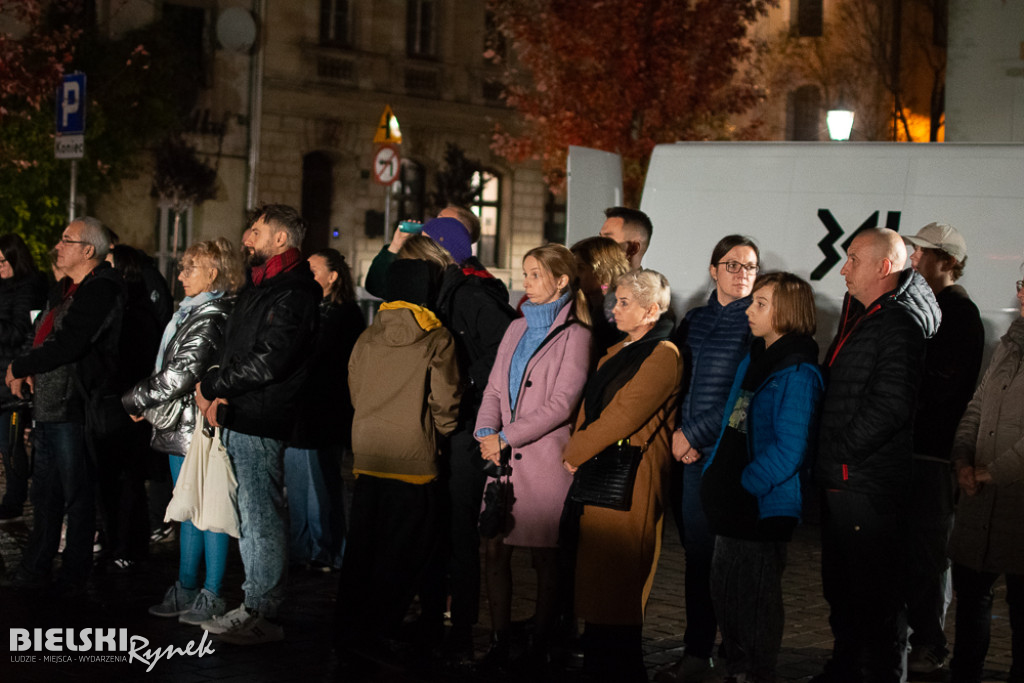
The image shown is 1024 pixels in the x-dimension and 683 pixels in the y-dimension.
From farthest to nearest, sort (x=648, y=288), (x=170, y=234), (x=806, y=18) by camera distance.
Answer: (x=806, y=18), (x=170, y=234), (x=648, y=288)

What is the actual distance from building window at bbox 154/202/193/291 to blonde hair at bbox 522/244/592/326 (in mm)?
22824

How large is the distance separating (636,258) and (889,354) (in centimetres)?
231

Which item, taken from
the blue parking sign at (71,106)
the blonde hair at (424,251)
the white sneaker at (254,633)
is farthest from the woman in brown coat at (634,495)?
the blue parking sign at (71,106)

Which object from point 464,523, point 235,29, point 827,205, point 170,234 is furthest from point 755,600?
point 235,29

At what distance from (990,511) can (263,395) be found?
140 inches

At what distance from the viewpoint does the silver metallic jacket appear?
25.5 ft

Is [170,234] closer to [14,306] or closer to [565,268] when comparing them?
[14,306]

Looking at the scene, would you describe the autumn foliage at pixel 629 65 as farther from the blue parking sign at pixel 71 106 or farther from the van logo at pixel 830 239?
the van logo at pixel 830 239

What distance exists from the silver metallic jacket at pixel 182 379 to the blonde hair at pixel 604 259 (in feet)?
6.40

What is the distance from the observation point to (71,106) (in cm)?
1523

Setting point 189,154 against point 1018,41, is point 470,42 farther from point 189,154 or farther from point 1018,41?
point 1018,41

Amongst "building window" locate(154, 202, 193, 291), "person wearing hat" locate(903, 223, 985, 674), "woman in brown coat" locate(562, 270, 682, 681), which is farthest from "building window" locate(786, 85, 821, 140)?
"woman in brown coat" locate(562, 270, 682, 681)

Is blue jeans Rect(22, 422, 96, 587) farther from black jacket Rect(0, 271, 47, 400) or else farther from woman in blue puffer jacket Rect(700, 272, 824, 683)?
woman in blue puffer jacket Rect(700, 272, 824, 683)

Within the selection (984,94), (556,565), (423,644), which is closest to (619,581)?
(556,565)
